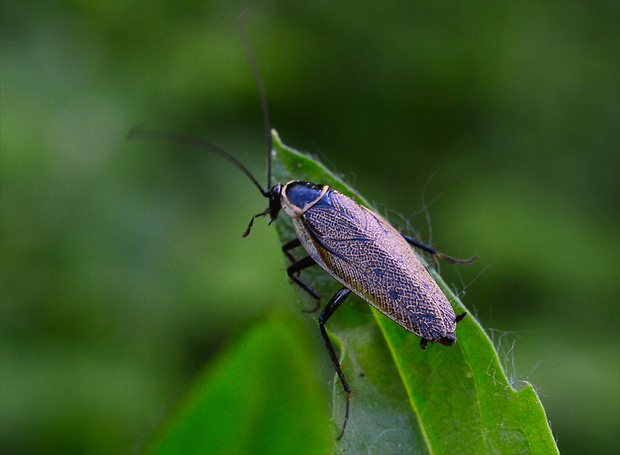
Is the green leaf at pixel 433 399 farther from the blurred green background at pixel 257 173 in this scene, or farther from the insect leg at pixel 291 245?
the blurred green background at pixel 257 173

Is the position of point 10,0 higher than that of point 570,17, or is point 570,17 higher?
point 10,0

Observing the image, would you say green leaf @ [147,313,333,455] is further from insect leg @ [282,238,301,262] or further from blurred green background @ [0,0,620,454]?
blurred green background @ [0,0,620,454]

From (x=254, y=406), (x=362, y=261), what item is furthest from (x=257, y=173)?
(x=254, y=406)

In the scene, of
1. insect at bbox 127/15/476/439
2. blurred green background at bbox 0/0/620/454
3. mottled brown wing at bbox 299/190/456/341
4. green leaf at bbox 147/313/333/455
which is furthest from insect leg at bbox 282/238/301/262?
green leaf at bbox 147/313/333/455

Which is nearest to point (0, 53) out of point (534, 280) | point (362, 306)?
point (362, 306)

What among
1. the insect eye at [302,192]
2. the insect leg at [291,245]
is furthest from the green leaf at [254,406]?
the insect eye at [302,192]

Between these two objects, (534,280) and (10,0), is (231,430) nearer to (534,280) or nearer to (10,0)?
(534,280)
